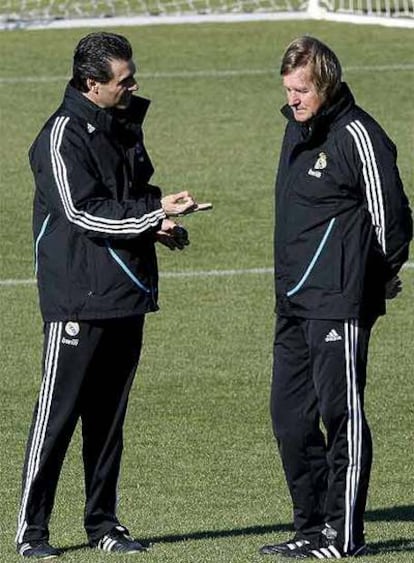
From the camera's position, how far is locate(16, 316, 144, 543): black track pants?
789 cm

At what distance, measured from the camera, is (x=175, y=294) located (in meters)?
15.2

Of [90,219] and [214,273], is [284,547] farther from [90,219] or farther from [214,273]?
[214,273]

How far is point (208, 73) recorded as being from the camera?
24.4 metres

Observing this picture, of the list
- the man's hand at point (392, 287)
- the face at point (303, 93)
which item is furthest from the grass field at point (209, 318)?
the face at point (303, 93)

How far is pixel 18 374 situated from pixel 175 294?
2750 millimetres

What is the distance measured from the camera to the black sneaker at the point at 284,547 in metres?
7.89

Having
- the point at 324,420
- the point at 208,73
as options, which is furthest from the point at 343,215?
the point at 208,73

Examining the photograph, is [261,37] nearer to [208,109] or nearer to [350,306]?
[208,109]

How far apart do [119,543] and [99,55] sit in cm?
193

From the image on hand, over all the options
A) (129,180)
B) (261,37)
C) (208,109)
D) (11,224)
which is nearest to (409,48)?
(261,37)

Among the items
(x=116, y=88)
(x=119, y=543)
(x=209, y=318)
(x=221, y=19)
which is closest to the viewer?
(x=116, y=88)

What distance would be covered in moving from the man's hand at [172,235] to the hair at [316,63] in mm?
725

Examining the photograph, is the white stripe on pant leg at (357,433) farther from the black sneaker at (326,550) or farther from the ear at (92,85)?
the ear at (92,85)

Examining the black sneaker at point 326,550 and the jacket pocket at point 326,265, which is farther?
the black sneaker at point 326,550
